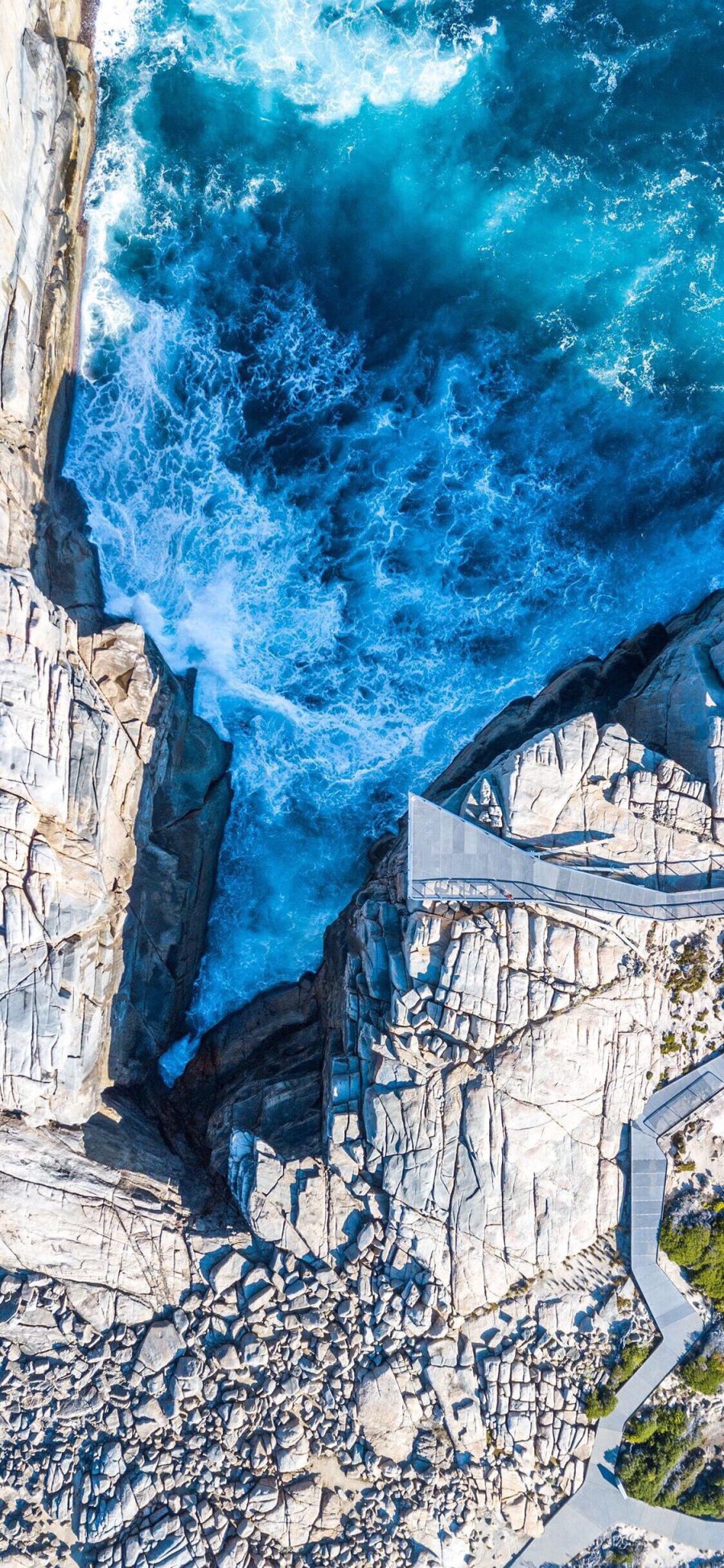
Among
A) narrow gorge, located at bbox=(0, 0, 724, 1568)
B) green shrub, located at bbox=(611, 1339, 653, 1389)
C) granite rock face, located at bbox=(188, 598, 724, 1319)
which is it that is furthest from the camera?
green shrub, located at bbox=(611, 1339, 653, 1389)

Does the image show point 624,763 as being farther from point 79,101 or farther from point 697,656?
point 79,101

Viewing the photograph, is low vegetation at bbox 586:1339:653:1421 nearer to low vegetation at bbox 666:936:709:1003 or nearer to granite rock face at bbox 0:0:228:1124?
low vegetation at bbox 666:936:709:1003

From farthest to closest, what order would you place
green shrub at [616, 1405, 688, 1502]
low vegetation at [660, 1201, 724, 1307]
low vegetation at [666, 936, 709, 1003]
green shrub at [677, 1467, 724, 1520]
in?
low vegetation at [660, 1201, 724, 1307] < low vegetation at [666, 936, 709, 1003] < green shrub at [677, 1467, 724, 1520] < green shrub at [616, 1405, 688, 1502]

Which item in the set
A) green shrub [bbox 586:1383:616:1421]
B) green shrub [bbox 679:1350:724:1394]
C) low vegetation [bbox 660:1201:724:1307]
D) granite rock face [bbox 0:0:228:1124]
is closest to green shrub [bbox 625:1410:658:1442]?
green shrub [bbox 586:1383:616:1421]

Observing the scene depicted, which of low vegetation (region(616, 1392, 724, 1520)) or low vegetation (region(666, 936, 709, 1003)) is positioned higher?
low vegetation (region(666, 936, 709, 1003))

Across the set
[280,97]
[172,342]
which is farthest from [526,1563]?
[280,97]

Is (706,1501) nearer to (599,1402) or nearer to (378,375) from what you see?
(599,1402)

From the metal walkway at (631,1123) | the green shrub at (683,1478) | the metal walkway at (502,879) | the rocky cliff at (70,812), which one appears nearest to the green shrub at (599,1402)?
the metal walkway at (631,1123)
